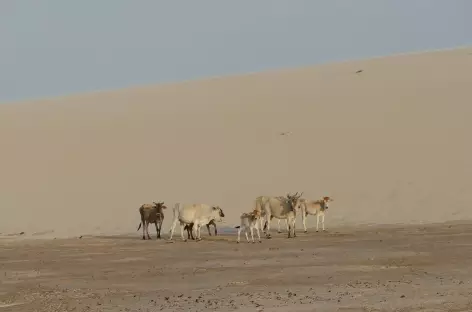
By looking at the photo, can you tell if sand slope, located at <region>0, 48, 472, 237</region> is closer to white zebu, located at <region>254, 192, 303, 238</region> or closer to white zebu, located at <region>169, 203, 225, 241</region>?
white zebu, located at <region>254, 192, 303, 238</region>

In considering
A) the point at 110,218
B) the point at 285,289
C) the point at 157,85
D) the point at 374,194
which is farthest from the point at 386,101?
the point at 285,289

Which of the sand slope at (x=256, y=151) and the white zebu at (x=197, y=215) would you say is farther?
the sand slope at (x=256, y=151)

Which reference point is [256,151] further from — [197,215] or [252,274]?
[252,274]

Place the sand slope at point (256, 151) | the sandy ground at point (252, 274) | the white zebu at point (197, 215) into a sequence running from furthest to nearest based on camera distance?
the sand slope at point (256, 151)
the white zebu at point (197, 215)
the sandy ground at point (252, 274)

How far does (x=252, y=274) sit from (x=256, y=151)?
72.7 feet

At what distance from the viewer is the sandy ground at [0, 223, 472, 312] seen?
1252cm

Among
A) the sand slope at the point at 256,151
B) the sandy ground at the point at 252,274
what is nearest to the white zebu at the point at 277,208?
the sandy ground at the point at 252,274

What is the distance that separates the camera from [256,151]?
1485 inches

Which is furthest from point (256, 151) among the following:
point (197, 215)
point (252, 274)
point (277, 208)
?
point (252, 274)

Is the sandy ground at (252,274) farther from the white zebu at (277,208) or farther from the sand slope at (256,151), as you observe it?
the sand slope at (256,151)

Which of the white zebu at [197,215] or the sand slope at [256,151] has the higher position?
the sand slope at [256,151]

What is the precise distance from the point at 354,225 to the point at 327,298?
1505cm

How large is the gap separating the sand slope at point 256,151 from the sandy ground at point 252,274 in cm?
752

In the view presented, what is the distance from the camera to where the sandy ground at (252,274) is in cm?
1252
